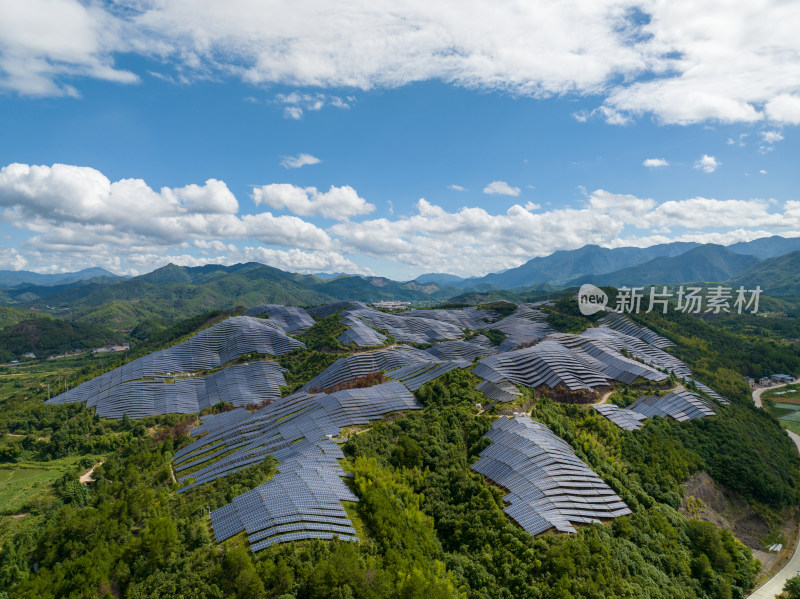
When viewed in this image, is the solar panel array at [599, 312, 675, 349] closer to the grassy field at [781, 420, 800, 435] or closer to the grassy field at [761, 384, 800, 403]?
the grassy field at [761, 384, 800, 403]

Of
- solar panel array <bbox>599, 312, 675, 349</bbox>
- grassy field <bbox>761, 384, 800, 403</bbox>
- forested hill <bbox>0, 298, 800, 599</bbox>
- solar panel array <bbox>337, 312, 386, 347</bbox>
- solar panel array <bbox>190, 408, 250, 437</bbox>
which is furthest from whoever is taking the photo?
solar panel array <bbox>599, 312, 675, 349</bbox>

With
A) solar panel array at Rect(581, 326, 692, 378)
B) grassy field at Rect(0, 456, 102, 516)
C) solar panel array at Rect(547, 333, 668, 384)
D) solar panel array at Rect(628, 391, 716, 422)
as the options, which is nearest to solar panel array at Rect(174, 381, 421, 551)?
grassy field at Rect(0, 456, 102, 516)

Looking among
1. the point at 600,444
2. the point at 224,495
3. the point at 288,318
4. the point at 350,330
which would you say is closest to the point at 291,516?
the point at 224,495

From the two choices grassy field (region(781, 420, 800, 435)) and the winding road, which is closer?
the winding road

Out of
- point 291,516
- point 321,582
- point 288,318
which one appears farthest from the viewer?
point 288,318

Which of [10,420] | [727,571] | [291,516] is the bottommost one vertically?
[10,420]

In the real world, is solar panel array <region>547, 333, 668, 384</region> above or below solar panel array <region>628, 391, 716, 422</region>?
above

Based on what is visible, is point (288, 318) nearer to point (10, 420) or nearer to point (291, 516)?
point (10, 420)

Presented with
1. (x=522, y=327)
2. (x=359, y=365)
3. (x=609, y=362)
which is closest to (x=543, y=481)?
(x=609, y=362)

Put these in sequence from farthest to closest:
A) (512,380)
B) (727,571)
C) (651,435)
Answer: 1. (512,380)
2. (651,435)
3. (727,571)
